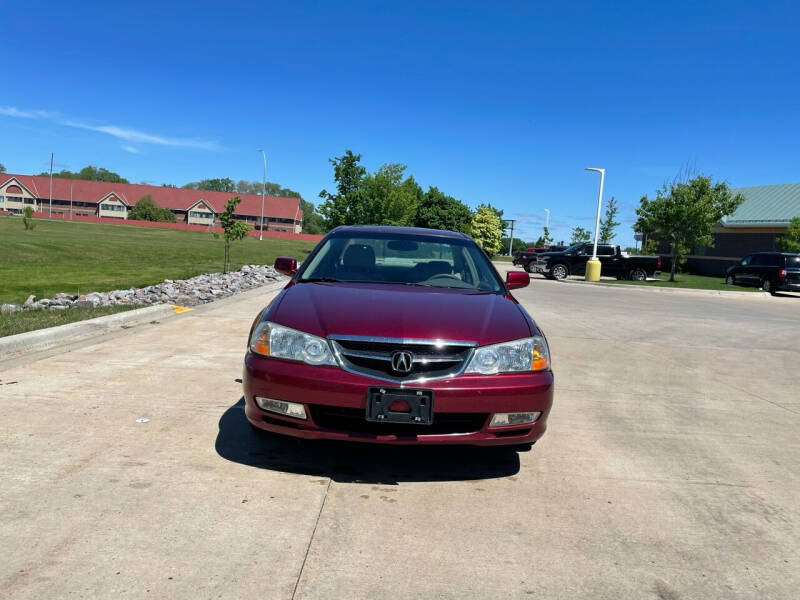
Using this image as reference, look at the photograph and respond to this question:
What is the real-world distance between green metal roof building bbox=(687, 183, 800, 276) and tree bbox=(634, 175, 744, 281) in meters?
7.71

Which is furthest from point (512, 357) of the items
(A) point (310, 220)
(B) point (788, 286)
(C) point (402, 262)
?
(A) point (310, 220)

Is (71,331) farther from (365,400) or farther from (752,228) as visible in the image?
(752,228)

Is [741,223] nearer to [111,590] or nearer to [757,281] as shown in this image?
[757,281]

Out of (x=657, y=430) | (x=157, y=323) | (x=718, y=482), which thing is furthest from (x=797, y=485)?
(x=157, y=323)

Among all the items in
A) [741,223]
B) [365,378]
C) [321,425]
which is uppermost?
[741,223]

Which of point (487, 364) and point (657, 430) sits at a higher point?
point (487, 364)

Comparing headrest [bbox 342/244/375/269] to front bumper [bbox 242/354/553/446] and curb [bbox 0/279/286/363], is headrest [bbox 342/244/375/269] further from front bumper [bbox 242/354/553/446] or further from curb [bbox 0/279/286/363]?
curb [bbox 0/279/286/363]

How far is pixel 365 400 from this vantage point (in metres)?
3.27

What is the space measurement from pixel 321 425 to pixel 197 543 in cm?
91

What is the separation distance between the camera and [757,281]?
87.2 ft

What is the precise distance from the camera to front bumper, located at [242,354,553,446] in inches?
130

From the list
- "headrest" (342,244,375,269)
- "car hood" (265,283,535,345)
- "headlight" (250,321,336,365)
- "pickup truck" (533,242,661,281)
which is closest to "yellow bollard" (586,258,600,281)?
"pickup truck" (533,242,661,281)

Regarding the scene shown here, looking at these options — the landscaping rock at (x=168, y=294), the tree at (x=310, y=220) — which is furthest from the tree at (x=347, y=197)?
the tree at (x=310, y=220)

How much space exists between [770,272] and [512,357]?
2673cm
